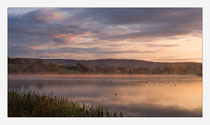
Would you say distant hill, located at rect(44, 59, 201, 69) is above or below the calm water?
above

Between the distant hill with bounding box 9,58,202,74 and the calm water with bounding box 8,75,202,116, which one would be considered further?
the distant hill with bounding box 9,58,202,74

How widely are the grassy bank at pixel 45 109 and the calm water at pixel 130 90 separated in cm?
70

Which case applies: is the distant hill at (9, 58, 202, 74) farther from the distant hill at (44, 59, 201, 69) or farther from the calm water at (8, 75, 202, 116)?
the calm water at (8, 75, 202, 116)

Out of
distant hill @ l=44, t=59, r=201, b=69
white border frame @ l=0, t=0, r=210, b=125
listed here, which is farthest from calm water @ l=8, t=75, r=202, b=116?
distant hill @ l=44, t=59, r=201, b=69

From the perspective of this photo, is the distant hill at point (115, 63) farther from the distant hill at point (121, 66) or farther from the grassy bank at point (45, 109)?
the grassy bank at point (45, 109)

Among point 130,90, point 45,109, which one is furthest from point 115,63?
point 45,109

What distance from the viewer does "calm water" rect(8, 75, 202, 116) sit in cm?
697

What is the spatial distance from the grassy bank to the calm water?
698 mm
